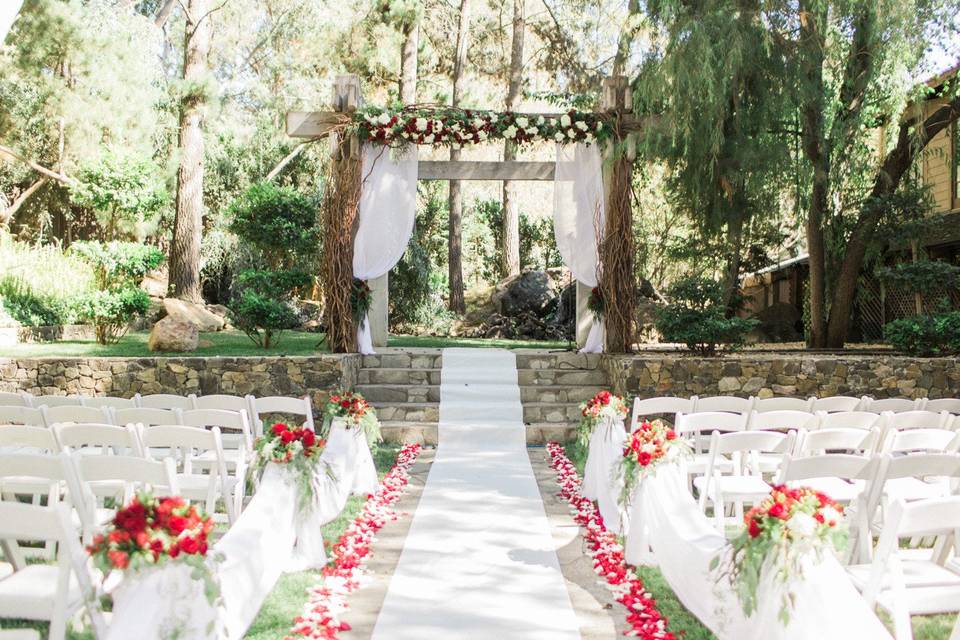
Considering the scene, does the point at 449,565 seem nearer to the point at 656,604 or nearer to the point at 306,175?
the point at 656,604

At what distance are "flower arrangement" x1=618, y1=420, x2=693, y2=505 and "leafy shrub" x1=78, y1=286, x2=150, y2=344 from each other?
330 inches

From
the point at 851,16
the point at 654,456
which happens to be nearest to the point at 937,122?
the point at 851,16

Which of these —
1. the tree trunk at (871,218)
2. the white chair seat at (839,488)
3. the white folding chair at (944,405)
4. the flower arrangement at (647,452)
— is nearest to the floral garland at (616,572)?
the flower arrangement at (647,452)

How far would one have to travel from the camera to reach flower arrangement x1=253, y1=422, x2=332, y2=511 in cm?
398

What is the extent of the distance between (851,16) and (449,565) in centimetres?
874

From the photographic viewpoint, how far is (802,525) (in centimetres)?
261

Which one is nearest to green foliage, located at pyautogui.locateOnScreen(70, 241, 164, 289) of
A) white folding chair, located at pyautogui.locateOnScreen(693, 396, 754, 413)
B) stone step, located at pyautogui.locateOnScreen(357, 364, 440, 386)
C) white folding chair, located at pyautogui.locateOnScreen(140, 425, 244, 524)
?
stone step, located at pyautogui.locateOnScreen(357, 364, 440, 386)

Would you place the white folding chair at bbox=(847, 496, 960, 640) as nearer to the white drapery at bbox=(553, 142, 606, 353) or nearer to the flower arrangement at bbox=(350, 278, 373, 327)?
the white drapery at bbox=(553, 142, 606, 353)

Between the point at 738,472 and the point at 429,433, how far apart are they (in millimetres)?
3791

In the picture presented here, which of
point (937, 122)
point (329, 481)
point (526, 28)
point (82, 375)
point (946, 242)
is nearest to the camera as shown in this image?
point (329, 481)

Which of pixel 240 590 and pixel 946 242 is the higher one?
pixel 946 242

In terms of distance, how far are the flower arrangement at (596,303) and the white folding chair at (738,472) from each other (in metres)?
4.84

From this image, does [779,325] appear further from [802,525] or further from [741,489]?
[802,525]

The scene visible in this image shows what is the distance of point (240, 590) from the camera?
312 cm
